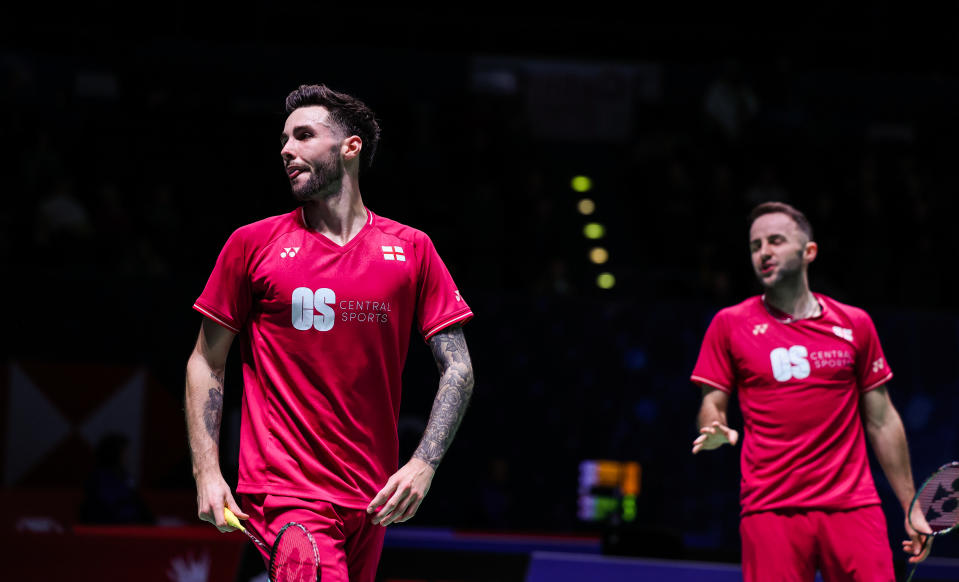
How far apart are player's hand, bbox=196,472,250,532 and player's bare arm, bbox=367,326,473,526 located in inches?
13.7

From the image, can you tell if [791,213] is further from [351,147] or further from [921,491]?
[351,147]

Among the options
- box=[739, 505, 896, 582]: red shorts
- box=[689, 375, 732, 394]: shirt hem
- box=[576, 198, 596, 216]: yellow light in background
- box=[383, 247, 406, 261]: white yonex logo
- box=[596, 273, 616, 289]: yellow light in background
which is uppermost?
box=[576, 198, 596, 216]: yellow light in background

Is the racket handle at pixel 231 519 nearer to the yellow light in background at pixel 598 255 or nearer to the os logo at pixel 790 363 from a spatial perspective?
the os logo at pixel 790 363

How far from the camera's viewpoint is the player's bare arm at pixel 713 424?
3.97 m

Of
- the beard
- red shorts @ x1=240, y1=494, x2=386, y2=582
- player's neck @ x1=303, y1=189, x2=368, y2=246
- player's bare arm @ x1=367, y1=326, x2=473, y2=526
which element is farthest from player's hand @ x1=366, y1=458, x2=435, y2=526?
the beard

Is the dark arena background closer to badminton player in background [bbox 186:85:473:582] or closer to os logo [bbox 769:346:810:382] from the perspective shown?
Answer: os logo [bbox 769:346:810:382]

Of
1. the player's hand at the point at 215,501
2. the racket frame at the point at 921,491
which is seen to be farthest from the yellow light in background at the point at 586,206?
the player's hand at the point at 215,501

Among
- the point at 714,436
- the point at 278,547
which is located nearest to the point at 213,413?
the point at 278,547

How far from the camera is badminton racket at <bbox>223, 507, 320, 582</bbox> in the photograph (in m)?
2.63

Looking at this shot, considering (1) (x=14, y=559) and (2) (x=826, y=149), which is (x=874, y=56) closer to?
(2) (x=826, y=149)

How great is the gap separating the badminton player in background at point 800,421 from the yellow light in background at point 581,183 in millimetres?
7512

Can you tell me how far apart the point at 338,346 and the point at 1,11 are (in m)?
11.3

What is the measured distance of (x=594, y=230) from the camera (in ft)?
37.6

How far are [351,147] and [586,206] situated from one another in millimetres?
8813
